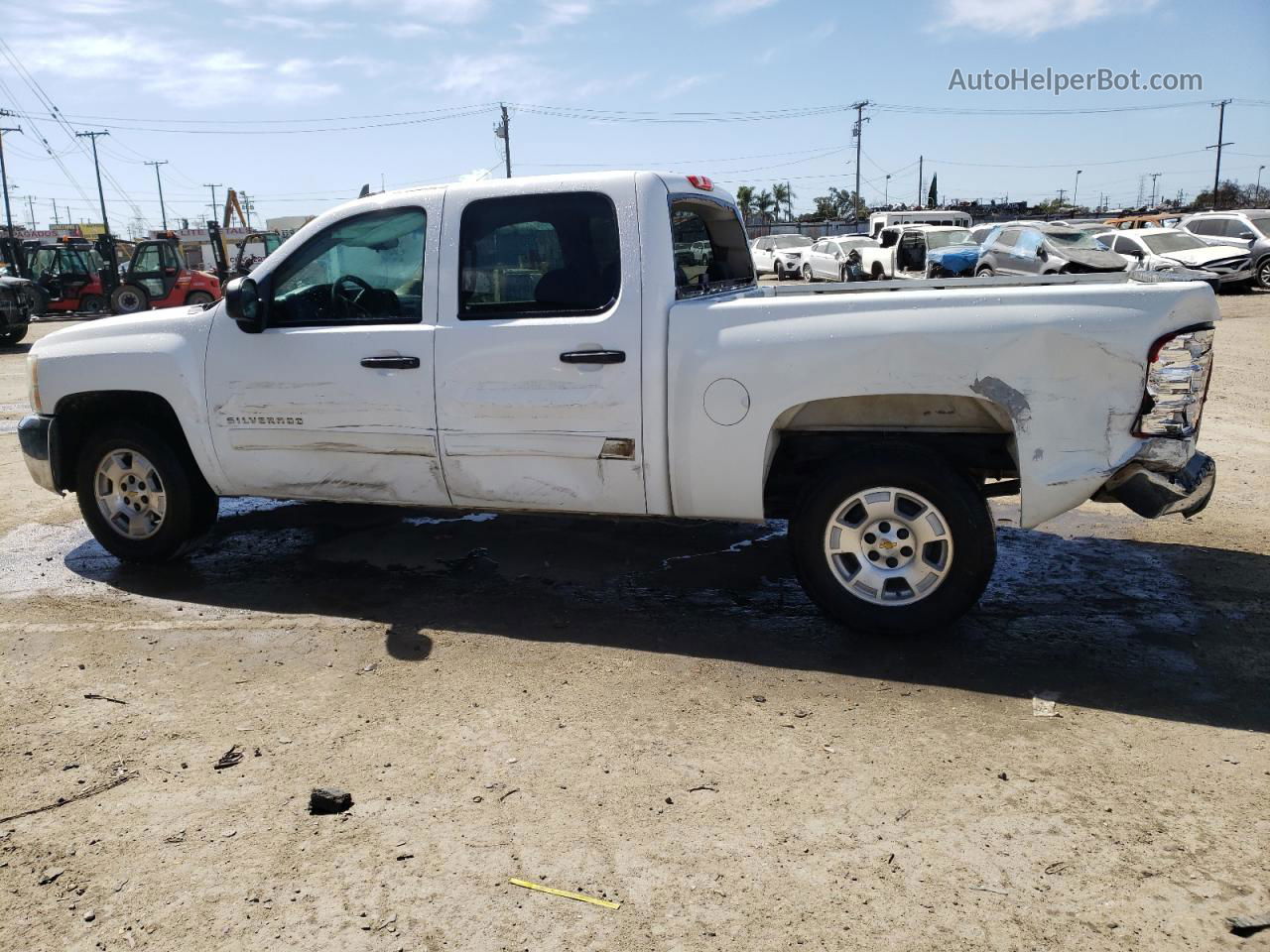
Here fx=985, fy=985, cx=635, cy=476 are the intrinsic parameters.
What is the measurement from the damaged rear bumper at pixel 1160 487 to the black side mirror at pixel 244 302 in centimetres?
410

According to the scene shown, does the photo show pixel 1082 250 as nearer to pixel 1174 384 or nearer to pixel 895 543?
pixel 1174 384

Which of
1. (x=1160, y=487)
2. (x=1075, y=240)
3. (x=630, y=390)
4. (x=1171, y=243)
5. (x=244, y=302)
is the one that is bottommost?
(x=1160, y=487)

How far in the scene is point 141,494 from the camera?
5.64 m

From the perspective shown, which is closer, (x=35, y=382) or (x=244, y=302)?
(x=244, y=302)

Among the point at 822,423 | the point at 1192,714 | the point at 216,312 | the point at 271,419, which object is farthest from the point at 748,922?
the point at 216,312

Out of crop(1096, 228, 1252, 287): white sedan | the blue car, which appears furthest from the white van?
crop(1096, 228, 1252, 287): white sedan

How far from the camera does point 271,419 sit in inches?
203

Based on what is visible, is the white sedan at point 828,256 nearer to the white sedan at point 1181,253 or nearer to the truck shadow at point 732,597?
the white sedan at point 1181,253

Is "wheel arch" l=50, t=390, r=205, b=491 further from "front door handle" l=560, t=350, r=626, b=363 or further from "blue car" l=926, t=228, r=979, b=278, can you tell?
Answer: "blue car" l=926, t=228, r=979, b=278

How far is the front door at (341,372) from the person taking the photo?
4.88 meters

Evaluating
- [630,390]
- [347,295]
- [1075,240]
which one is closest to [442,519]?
[347,295]

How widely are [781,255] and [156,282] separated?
21.9 meters

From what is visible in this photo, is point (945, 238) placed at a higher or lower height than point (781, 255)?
higher

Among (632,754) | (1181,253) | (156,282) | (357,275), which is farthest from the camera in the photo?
(156,282)
